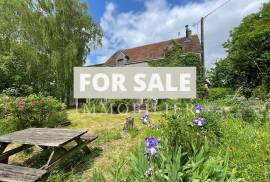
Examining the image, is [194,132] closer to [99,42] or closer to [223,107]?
[223,107]

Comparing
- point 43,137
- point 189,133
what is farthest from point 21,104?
point 189,133

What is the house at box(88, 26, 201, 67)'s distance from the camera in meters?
26.4

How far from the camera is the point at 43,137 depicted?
4.85m

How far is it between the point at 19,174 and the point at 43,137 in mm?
1141

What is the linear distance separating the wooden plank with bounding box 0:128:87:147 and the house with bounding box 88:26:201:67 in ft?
70.2

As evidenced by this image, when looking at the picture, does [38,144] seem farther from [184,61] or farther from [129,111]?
[184,61]

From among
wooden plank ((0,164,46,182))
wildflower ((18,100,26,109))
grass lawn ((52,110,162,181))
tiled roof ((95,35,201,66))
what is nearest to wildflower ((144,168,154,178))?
grass lawn ((52,110,162,181))

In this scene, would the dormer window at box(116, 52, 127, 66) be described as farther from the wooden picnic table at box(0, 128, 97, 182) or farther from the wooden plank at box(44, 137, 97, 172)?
the wooden plank at box(44, 137, 97, 172)

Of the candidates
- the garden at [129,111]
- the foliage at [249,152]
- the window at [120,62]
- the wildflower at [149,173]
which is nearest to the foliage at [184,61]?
the garden at [129,111]

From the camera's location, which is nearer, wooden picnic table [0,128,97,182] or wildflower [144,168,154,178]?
wildflower [144,168,154,178]

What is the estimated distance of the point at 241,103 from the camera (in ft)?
22.7

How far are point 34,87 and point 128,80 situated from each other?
8428 mm

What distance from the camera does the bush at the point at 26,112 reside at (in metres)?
8.20

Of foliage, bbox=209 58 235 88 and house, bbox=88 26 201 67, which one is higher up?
house, bbox=88 26 201 67
